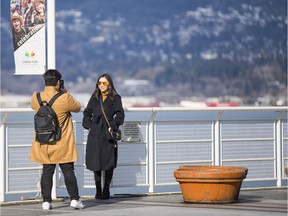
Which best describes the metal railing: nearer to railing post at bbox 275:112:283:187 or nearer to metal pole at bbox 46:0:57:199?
railing post at bbox 275:112:283:187

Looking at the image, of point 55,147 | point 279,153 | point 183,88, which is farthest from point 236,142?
point 183,88

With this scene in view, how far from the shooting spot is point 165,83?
129 m

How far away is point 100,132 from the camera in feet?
44.3

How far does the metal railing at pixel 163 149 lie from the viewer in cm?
1339

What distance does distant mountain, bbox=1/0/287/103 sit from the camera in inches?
4803

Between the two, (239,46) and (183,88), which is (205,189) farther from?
(239,46)

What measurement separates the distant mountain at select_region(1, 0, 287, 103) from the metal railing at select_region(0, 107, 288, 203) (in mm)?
88591

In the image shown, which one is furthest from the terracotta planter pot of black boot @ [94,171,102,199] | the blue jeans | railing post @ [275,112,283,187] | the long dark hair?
railing post @ [275,112,283,187]

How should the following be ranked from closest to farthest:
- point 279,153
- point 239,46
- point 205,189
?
1. point 205,189
2. point 279,153
3. point 239,46

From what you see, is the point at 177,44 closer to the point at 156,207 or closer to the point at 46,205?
the point at 156,207

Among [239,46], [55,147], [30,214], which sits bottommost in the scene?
[30,214]

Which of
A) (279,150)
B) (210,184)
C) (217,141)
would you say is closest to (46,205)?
(210,184)

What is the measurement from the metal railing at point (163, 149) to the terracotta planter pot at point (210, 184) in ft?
4.78

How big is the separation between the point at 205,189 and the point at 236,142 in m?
2.51
